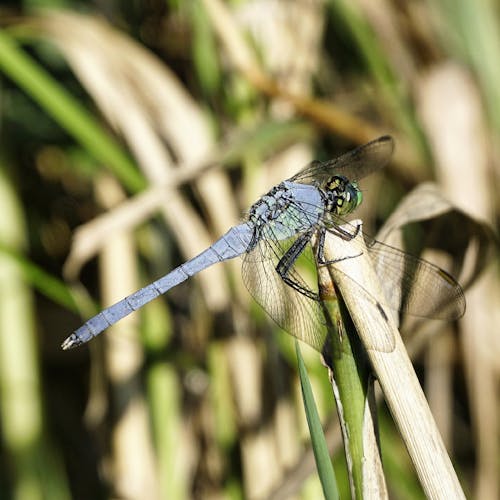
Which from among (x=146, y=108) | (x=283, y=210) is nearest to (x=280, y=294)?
(x=283, y=210)

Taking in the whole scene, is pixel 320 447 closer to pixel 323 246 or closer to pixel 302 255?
pixel 323 246

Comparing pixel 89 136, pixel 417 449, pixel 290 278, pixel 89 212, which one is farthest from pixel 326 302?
pixel 89 212

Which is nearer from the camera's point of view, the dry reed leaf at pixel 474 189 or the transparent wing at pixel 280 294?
the transparent wing at pixel 280 294

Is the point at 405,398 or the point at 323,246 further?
the point at 323,246

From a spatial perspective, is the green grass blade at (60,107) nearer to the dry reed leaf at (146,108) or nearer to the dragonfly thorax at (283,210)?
the dry reed leaf at (146,108)

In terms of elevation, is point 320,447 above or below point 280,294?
below

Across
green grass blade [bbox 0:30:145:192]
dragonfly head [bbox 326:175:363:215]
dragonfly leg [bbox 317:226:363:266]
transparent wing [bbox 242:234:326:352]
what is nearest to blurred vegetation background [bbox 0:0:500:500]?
green grass blade [bbox 0:30:145:192]

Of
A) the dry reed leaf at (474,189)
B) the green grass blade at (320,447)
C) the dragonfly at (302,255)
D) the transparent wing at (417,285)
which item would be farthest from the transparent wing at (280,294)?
the dry reed leaf at (474,189)
